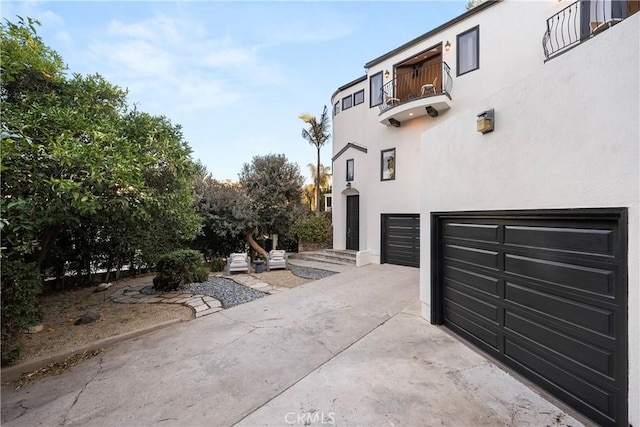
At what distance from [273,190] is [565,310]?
10.6 metres

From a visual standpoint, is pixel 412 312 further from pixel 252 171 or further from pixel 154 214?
pixel 252 171

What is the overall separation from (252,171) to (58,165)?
850 cm

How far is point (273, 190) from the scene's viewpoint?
11773 millimetres

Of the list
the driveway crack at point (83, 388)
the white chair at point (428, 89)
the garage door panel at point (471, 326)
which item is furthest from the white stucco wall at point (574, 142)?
the white chair at point (428, 89)

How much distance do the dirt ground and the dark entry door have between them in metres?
5.06

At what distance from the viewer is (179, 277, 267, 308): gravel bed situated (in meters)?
5.91

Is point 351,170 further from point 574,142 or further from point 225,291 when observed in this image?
point 574,142

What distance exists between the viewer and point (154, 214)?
5578mm

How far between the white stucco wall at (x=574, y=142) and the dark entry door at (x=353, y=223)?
796 centimetres

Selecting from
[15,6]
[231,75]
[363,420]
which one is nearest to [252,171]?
[231,75]

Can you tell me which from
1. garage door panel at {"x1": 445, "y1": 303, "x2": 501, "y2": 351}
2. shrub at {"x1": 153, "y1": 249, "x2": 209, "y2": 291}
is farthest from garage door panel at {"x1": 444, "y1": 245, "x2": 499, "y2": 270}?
shrub at {"x1": 153, "y1": 249, "x2": 209, "y2": 291}

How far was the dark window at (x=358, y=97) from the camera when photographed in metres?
11.4

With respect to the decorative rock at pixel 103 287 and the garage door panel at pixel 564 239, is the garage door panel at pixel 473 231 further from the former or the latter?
the decorative rock at pixel 103 287
